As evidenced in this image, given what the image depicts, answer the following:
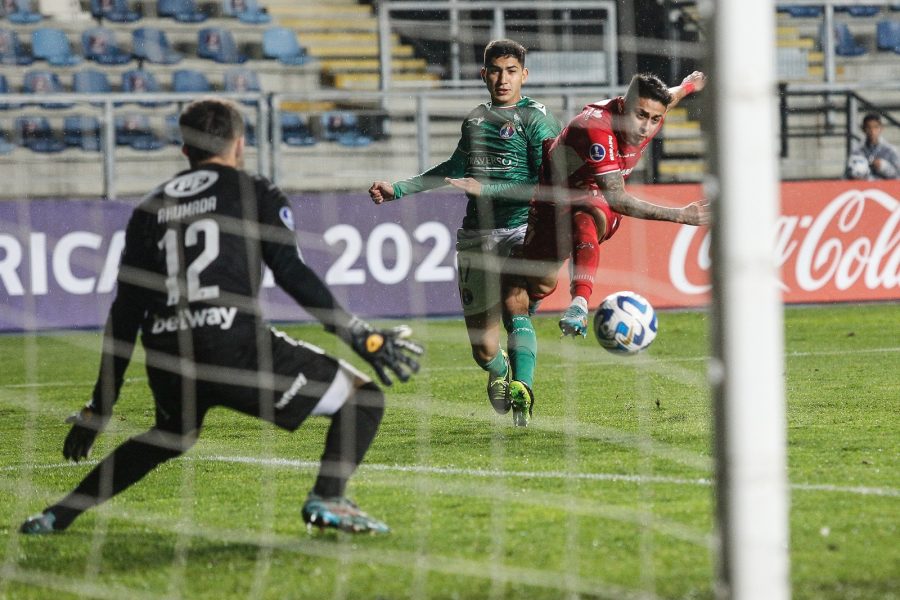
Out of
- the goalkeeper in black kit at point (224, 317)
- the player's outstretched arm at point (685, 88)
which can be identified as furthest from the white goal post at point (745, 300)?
the player's outstretched arm at point (685, 88)

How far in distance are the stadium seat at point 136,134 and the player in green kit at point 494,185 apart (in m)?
8.43

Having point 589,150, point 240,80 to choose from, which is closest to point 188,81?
point 240,80

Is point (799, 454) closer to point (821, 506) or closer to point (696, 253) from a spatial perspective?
point (821, 506)

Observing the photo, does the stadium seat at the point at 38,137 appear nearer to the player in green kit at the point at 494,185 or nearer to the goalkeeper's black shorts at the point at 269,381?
the player in green kit at the point at 494,185

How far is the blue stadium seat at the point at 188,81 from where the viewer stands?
1703 centimetres

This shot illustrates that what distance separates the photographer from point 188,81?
1712 centimetres

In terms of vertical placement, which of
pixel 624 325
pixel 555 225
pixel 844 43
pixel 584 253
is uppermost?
pixel 844 43

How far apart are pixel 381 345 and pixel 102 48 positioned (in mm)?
13982

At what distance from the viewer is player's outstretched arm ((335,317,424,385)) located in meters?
4.34

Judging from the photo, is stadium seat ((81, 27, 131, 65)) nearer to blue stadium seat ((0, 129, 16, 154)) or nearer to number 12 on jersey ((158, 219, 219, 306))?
blue stadium seat ((0, 129, 16, 154))

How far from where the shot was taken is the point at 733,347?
3.21 m

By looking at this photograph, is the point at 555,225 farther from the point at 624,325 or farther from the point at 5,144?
the point at 5,144

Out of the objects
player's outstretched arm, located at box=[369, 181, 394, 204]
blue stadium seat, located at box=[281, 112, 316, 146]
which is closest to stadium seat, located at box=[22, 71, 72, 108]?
blue stadium seat, located at box=[281, 112, 316, 146]

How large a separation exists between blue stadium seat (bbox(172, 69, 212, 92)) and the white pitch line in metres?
10.8
